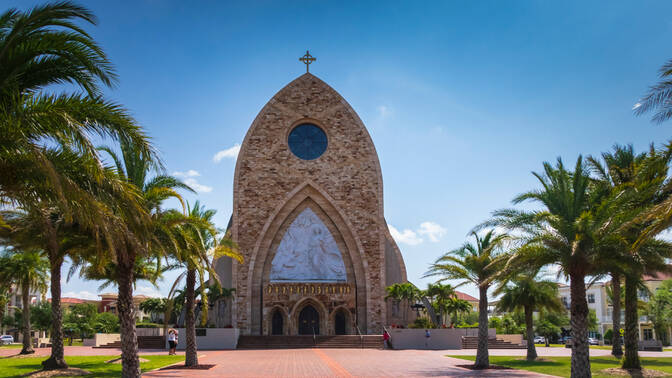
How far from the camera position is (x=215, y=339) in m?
33.9

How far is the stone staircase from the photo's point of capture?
36281mm

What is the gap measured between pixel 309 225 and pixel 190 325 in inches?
774

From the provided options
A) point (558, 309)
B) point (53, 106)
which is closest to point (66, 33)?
point (53, 106)

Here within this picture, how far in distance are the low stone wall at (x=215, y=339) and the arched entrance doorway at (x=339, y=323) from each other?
800cm

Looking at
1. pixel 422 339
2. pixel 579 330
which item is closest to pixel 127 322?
pixel 579 330

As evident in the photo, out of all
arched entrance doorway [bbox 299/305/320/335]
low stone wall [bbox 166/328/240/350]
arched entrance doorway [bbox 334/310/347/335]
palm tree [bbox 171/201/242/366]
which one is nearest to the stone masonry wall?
arched entrance doorway [bbox 334/310/347/335]

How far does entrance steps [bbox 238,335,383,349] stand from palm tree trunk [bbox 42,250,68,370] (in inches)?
618

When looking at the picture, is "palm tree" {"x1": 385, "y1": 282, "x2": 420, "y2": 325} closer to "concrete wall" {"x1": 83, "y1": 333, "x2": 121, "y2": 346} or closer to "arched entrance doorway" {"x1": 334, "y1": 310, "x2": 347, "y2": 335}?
"arched entrance doorway" {"x1": 334, "y1": 310, "x2": 347, "y2": 335}

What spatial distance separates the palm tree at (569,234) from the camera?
15461 mm

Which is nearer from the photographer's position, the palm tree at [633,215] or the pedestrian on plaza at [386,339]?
the palm tree at [633,215]

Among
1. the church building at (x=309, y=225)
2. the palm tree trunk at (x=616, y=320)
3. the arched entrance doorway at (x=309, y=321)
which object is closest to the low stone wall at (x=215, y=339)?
the church building at (x=309, y=225)

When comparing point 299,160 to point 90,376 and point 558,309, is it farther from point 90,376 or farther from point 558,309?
Result: point 90,376

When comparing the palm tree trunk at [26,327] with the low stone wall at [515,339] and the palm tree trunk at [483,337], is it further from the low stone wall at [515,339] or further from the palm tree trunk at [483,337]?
the low stone wall at [515,339]

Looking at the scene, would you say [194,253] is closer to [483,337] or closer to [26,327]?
[483,337]
